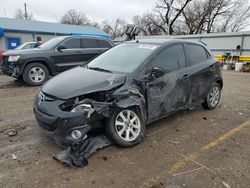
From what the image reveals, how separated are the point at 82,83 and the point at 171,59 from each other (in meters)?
1.76

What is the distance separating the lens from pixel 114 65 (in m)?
3.84

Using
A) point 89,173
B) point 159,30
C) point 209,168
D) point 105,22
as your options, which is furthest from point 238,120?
point 105,22

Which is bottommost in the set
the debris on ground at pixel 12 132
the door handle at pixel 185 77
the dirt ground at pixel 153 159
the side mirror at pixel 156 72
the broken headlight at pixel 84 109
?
the dirt ground at pixel 153 159

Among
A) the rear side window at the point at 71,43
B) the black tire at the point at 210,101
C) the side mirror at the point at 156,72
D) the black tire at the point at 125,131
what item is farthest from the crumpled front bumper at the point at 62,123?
the rear side window at the point at 71,43

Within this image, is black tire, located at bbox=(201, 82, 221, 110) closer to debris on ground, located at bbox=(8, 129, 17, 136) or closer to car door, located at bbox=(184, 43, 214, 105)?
car door, located at bbox=(184, 43, 214, 105)

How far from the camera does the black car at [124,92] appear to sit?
2881 mm

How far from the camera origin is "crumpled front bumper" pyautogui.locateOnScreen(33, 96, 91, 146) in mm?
2770

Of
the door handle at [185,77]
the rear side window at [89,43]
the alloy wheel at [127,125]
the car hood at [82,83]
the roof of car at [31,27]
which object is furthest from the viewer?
the roof of car at [31,27]

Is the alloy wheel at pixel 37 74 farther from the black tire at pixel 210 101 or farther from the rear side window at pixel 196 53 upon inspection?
the black tire at pixel 210 101

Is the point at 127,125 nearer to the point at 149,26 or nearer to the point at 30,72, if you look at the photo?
the point at 30,72

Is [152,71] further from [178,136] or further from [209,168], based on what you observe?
[209,168]

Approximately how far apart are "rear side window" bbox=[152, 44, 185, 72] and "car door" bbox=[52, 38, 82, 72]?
4.98 m

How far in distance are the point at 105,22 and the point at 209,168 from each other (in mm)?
57595

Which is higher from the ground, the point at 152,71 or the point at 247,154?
the point at 152,71
